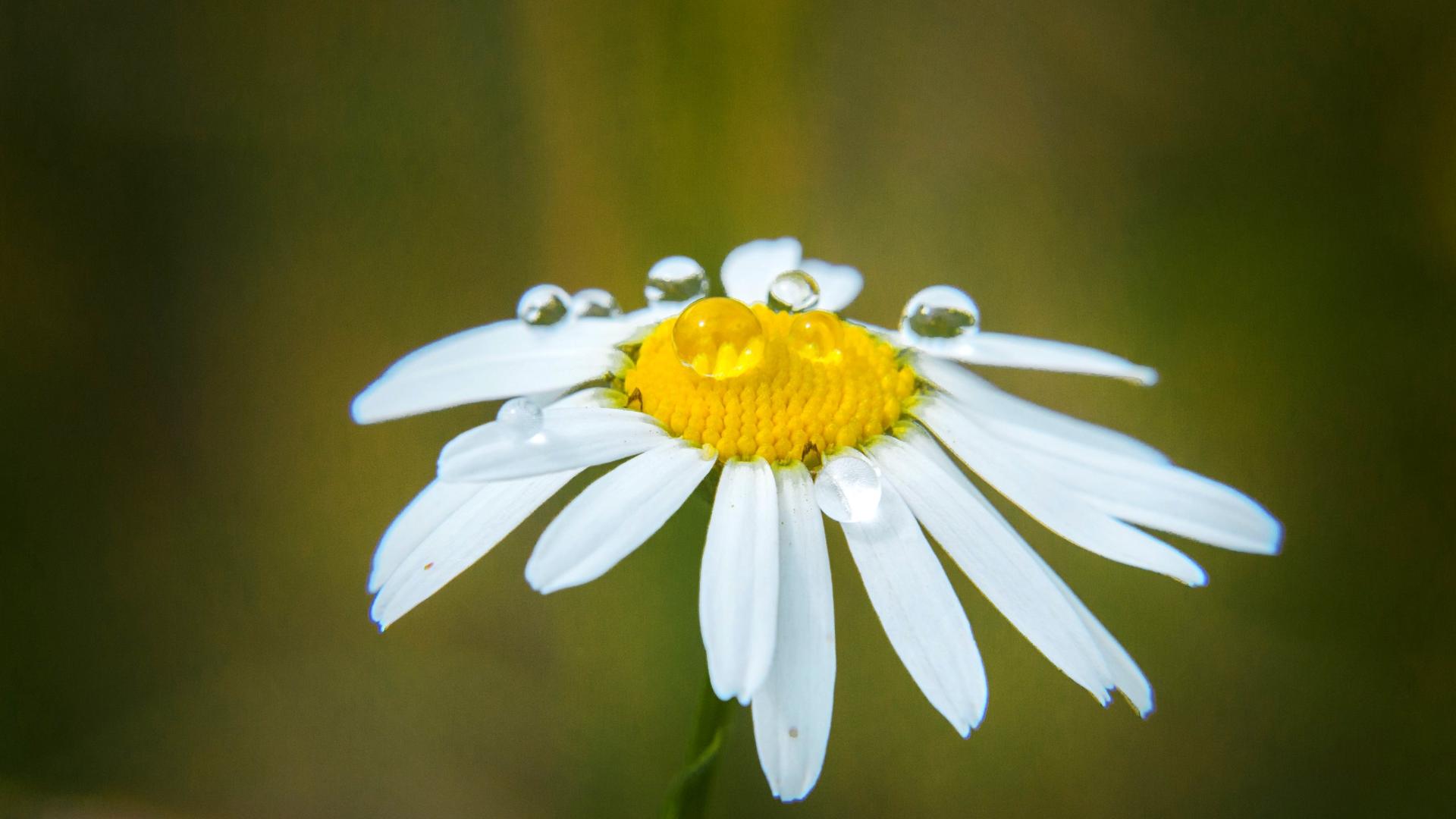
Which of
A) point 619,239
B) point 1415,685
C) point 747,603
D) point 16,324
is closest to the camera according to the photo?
point 747,603

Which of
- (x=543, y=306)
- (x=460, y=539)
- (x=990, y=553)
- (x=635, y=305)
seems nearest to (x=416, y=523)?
(x=460, y=539)

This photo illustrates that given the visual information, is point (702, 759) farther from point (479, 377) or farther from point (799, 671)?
point (479, 377)

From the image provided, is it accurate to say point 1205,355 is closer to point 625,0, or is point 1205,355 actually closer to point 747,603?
point 625,0

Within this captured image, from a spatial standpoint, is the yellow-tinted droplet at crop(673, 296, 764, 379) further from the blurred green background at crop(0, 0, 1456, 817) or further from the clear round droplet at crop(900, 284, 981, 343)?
the blurred green background at crop(0, 0, 1456, 817)

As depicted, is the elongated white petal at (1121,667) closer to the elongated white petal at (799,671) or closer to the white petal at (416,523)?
the elongated white petal at (799,671)

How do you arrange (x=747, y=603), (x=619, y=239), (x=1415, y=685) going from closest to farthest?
(x=747, y=603) < (x=1415, y=685) < (x=619, y=239)

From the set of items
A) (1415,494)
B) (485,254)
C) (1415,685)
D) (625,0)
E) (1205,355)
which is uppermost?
(625,0)

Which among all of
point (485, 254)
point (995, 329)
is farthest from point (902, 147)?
point (485, 254)
